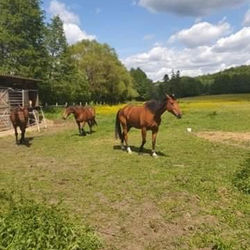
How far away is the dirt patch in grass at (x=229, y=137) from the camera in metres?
16.9

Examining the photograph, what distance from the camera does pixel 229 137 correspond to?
61.4 feet

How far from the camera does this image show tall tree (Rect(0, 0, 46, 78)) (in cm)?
4041

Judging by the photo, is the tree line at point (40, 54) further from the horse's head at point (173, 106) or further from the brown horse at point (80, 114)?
the horse's head at point (173, 106)

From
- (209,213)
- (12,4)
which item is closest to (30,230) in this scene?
(209,213)

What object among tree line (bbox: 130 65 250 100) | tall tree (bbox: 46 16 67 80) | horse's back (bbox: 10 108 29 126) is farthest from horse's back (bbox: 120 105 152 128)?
tree line (bbox: 130 65 250 100)

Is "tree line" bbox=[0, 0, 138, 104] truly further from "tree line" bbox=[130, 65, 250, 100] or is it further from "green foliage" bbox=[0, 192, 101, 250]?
"tree line" bbox=[130, 65, 250, 100]

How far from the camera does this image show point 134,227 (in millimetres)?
6648


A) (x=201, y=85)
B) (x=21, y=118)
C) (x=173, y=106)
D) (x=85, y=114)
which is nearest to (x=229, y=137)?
(x=173, y=106)

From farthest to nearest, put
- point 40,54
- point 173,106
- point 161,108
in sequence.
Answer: point 40,54 < point 161,108 < point 173,106

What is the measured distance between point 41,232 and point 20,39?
3798 centimetres

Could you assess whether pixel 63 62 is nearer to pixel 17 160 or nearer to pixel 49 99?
pixel 49 99

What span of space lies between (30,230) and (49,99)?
47285 millimetres

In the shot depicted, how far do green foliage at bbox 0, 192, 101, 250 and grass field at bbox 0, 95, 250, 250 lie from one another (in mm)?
388

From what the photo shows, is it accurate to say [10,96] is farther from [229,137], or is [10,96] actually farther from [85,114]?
[229,137]
